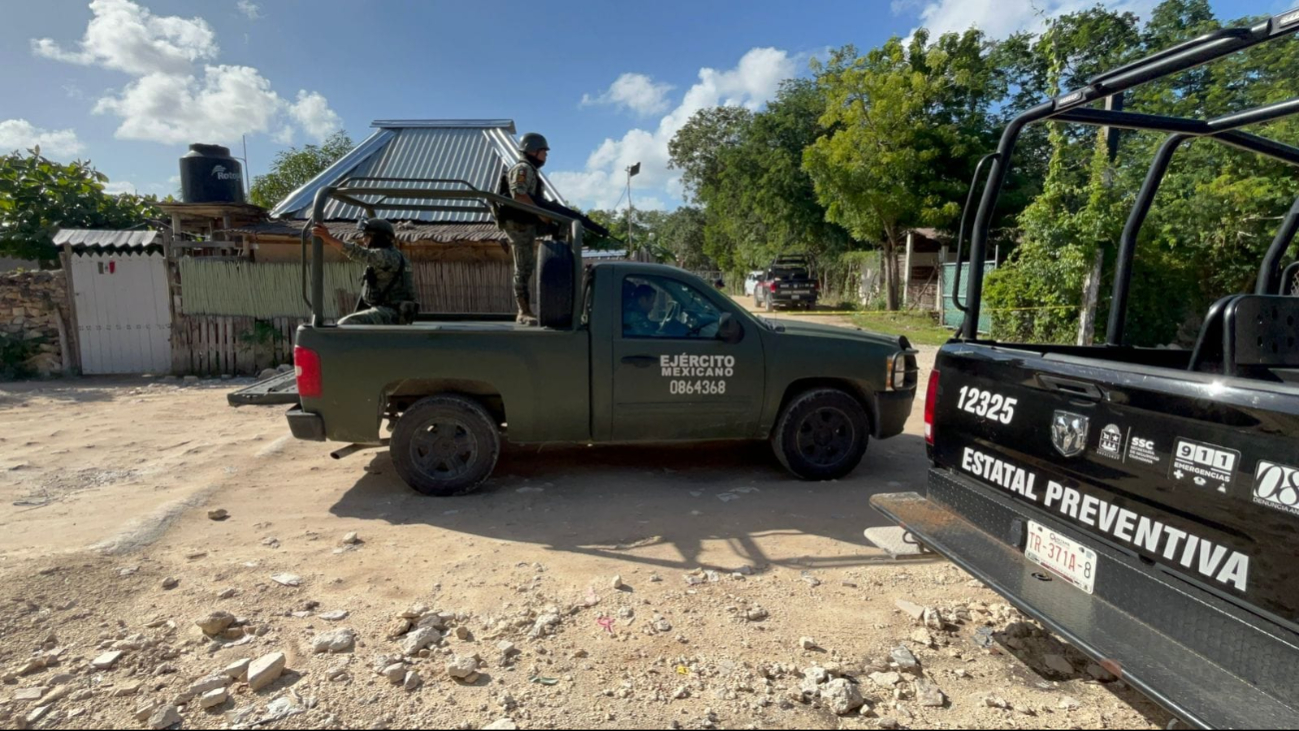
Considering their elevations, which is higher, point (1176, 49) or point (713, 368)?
point (1176, 49)

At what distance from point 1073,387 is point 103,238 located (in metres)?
13.3

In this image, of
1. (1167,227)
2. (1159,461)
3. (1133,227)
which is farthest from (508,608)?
(1167,227)

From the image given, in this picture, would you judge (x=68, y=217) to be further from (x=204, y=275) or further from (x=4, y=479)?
(x=4, y=479)

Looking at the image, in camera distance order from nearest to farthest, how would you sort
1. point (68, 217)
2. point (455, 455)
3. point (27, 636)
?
point (27, 636)
point (455, 455)
point (68, 217)

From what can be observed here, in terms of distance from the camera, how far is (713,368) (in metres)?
5.06

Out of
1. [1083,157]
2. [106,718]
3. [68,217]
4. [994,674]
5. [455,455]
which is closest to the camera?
[106,718]

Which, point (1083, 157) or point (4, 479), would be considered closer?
point (4, 479)

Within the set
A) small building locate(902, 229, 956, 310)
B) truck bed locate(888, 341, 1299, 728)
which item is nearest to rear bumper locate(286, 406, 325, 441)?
truck bed locate(888, 341, 1299, 728)

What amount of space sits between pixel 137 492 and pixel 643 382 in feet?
13.3

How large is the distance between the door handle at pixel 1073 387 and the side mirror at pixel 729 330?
256 centimetres

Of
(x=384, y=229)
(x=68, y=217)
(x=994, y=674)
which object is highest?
(x=68, y=217)

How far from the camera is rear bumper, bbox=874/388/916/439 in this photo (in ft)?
17.3

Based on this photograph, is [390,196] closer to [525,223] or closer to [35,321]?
[525,223]

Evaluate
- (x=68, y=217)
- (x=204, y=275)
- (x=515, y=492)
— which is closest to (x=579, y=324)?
(x=515, y=492)
